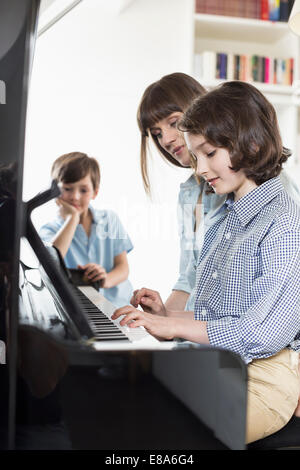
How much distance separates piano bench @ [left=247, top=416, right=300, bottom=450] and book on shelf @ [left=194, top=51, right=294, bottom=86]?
2.21 metres

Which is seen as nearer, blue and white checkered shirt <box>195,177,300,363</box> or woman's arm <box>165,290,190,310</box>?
blue and white checkered shirt <box>195,177,300,363</box>

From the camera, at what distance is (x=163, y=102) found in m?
1.41

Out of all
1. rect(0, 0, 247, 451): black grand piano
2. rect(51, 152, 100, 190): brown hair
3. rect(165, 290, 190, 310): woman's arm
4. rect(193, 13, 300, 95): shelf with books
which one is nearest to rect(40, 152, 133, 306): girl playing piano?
rect(51, 152, 100, 190): brown hair

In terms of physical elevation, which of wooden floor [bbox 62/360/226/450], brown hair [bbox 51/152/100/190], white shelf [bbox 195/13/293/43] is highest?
white shelf [bbox 195/13/293/43]

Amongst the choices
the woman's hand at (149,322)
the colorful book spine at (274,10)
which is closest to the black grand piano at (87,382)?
the woman's hand at (149,322)

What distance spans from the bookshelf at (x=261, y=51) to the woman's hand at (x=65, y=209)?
187cm

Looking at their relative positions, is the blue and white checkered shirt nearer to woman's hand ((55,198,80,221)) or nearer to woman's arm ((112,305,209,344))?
woman's arm ((112,305,209,344))

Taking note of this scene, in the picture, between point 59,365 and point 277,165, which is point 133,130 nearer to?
point 277,165

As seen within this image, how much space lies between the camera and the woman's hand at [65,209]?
3.99ft

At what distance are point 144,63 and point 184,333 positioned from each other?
1.08 meters

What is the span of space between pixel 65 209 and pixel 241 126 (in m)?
0.44

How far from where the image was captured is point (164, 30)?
2.40m

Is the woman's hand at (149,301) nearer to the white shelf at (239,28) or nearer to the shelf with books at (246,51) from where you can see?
the shelf with books at (246,51)

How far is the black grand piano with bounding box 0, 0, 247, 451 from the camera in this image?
2.38ft
